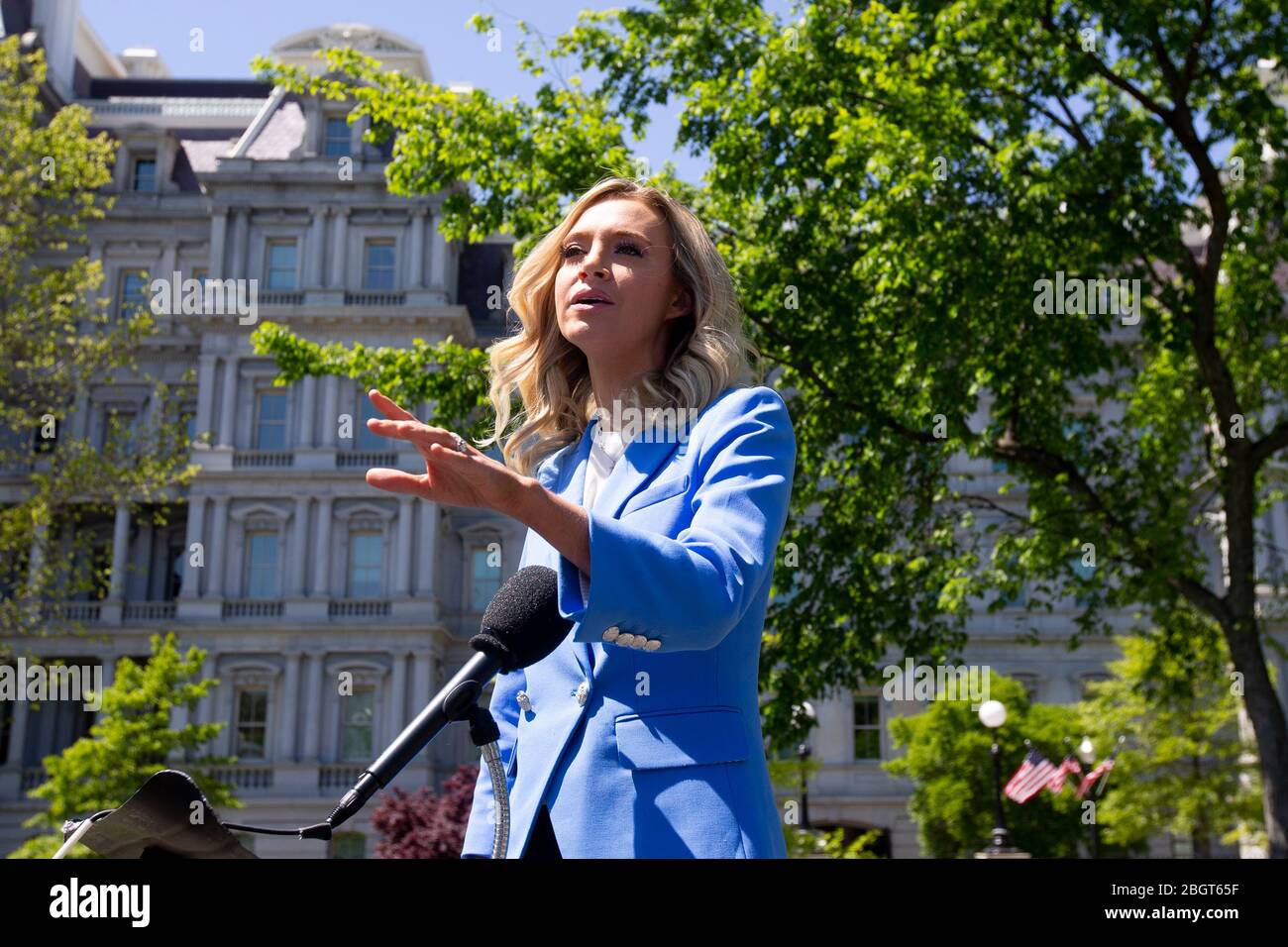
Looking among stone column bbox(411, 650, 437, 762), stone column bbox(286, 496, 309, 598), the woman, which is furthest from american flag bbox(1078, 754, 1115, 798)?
the woman

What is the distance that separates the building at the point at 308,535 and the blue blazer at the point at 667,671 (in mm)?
37285

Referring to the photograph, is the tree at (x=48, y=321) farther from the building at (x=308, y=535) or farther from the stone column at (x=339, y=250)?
the stone column at (x=339, y=250)

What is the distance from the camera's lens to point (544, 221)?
47.9ft

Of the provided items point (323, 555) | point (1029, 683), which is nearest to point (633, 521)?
point (323, 555)

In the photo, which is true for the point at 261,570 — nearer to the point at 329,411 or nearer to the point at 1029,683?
the point at 329,411

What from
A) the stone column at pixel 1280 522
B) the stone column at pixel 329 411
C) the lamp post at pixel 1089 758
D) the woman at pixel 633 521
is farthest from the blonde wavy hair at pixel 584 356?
the stone column at pixel 1280 522

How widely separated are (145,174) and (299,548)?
14.7m

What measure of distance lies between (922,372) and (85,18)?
43865mm

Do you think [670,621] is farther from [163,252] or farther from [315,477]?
[163,252]

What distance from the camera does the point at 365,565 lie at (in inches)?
1634

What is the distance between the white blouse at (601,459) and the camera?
262 centimetres

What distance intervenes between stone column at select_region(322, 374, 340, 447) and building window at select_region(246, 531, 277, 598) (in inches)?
142

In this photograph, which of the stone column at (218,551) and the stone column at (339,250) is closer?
the stone column at (218,551)

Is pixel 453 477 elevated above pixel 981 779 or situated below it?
above
